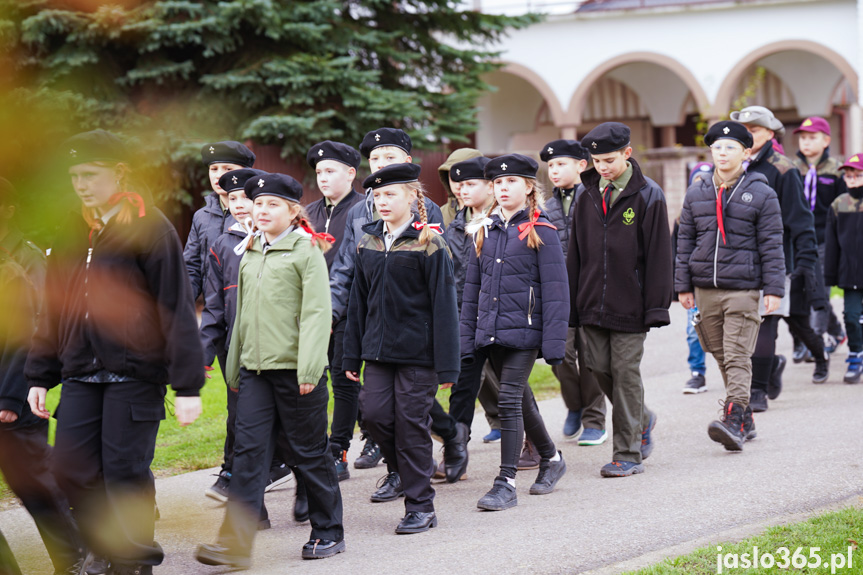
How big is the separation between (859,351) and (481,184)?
187 inches

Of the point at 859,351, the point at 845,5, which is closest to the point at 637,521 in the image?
the point at 859,351

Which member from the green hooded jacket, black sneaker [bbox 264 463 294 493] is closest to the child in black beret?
the green hooded jacket

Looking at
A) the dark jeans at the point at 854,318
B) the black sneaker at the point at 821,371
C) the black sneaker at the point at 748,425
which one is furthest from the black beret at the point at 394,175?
the dark jeans at the point at 854,318

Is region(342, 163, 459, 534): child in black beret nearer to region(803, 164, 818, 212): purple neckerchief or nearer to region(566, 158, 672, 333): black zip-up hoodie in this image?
region(566, 158, 672, 333): black zip-up hoodie

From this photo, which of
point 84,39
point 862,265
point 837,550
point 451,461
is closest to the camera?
point 837,550

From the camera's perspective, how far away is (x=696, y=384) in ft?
31.1

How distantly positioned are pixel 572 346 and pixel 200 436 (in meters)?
3.19

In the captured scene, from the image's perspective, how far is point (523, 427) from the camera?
6031 millimetres

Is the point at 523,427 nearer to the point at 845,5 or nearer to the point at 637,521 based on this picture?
the point at 637,521

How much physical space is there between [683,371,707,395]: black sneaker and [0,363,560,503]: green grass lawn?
1.25m

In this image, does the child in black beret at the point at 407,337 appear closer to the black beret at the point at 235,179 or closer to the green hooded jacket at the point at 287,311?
the green hooded jacket at the point at 287,311

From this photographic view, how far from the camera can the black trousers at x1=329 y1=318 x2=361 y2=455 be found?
20.8ft

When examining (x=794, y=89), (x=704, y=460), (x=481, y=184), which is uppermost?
(x=794, y=89)

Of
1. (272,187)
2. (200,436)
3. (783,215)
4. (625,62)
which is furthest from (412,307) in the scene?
(625,62)
